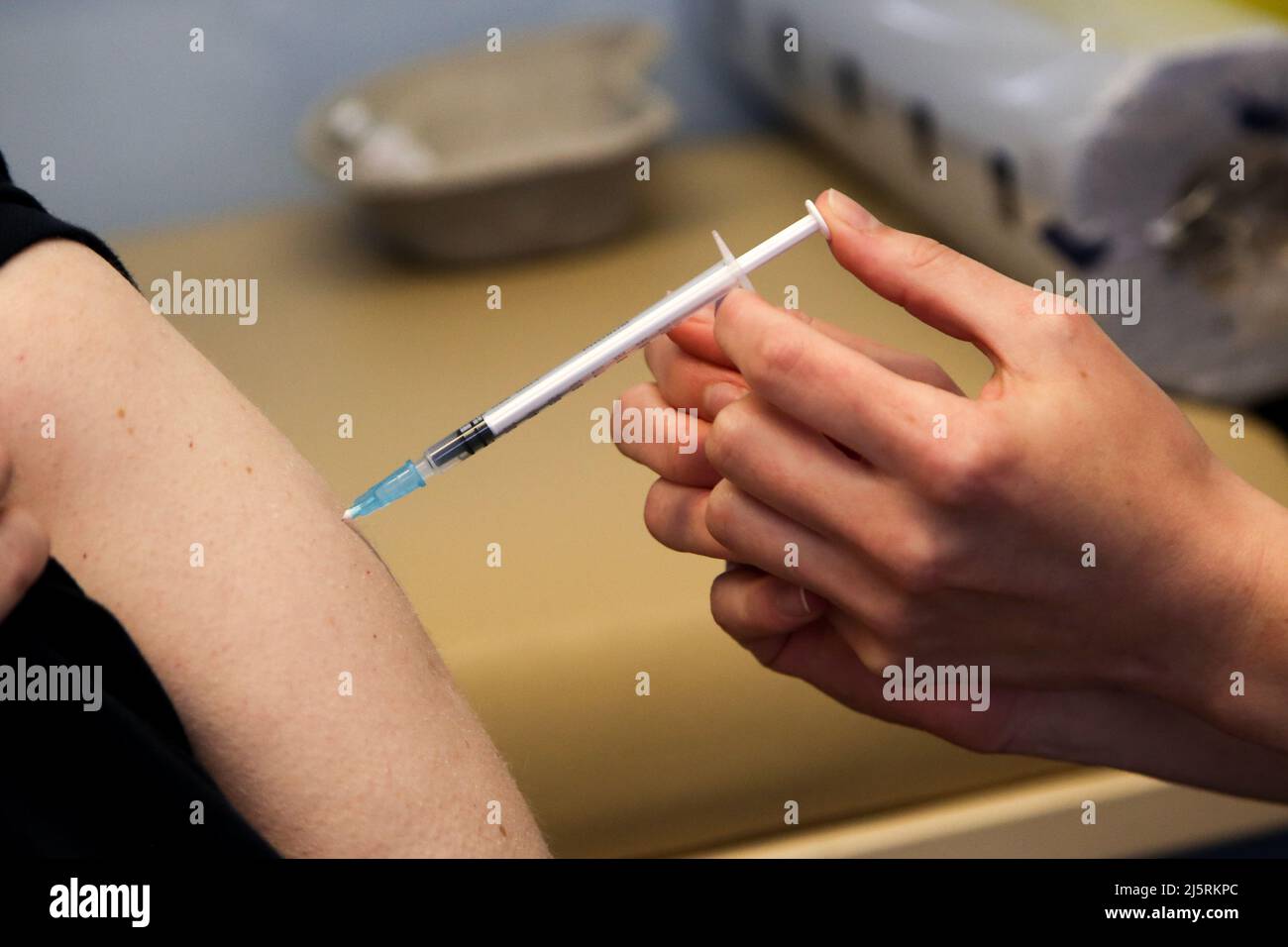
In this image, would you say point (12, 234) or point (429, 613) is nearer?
point (12, 234)

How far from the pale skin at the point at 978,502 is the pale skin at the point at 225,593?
0.19 meters

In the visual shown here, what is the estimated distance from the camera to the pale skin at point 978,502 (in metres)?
0.58

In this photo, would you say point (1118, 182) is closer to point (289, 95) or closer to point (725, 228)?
point (725, 228)

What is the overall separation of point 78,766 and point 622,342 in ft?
0.98

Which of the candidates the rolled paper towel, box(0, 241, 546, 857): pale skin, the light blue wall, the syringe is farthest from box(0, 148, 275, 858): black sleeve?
the light blue wall

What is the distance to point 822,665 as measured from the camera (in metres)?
0.78

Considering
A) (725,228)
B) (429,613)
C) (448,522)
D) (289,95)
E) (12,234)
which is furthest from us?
(289,95)

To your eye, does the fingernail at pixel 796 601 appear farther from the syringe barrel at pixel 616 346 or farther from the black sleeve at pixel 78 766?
the black sleeve at pixel 78 766

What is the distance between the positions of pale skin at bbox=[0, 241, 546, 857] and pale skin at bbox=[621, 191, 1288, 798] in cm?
19

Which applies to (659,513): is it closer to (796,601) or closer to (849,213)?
(796,601)

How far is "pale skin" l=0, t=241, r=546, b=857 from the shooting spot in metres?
0.56

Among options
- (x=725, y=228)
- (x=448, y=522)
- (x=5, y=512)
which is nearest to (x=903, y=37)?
(x=725, y=228)

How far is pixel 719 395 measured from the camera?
0.69 m

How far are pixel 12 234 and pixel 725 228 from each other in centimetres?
120
